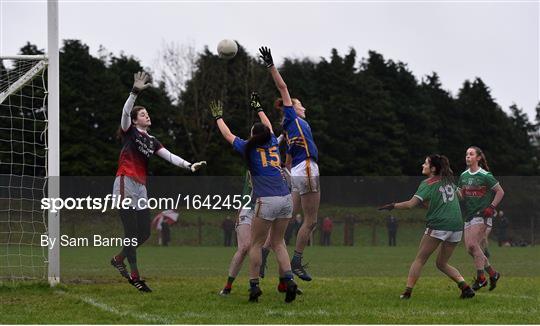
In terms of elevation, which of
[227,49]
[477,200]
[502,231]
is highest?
[227,49]

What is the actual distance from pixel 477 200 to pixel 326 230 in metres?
26.4

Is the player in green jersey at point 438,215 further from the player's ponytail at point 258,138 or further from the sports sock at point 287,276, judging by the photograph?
the player's ponytail at point 258,138

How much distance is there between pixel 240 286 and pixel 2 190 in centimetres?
1277

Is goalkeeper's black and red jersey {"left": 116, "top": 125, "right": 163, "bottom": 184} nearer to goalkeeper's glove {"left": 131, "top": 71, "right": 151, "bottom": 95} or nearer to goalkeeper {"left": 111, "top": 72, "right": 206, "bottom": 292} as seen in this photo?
goalkeeper {"left": 111, "top": 72, "right": 206, "bottom": 292}

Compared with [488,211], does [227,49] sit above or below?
above

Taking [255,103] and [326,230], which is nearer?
[255,103]

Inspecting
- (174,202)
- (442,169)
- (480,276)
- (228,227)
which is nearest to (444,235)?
(442,169)

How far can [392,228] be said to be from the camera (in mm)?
39688

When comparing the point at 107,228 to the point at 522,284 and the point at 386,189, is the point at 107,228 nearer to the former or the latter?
the point at 386,189

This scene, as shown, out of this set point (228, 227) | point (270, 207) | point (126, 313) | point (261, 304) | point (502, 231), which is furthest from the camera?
point (502, 231)

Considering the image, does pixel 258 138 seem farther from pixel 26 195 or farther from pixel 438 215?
pixel 26 195

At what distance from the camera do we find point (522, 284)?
1467cm

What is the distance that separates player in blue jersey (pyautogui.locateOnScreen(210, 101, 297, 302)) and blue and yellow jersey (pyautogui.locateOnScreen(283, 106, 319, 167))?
4.11 feet

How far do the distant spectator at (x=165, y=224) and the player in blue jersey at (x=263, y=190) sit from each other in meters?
24.5
